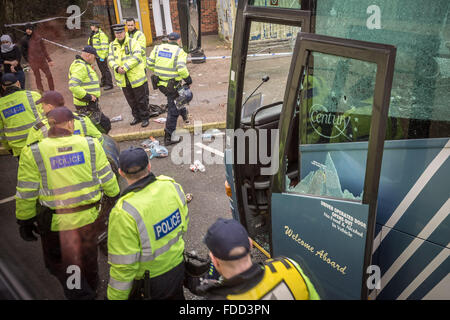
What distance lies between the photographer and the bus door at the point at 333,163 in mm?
2350

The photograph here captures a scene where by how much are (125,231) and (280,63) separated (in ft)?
8.09

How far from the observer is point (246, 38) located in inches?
133

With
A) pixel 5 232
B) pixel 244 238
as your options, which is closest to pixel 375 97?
pixel 244 238

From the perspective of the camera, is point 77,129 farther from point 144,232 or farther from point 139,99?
point 139,99

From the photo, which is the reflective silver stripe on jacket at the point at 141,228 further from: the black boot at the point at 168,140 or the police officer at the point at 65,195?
the black boot at the point at 168,140

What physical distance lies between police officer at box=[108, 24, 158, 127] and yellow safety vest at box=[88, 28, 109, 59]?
246cm

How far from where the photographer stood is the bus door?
2350 millimetres

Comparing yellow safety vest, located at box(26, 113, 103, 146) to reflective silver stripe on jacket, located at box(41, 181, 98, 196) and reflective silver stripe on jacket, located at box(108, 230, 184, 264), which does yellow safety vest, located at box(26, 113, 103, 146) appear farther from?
reflective silver stripe on jacket, located at box(108, 230, 184, 264)

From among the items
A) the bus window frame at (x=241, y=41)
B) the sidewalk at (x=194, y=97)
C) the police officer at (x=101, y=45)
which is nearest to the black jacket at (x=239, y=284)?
the bus window frame at (x=241, y=41)

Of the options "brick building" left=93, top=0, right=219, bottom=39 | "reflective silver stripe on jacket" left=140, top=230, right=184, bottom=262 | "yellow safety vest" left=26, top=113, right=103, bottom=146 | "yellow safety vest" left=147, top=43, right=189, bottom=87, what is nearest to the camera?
"reflective silver stripe on jacket" left=140, top=230, right=184, bottom=262

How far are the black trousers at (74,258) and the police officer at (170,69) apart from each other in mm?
3590

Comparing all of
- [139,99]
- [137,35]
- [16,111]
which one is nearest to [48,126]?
[16,111]

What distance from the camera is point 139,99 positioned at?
7.65 metres

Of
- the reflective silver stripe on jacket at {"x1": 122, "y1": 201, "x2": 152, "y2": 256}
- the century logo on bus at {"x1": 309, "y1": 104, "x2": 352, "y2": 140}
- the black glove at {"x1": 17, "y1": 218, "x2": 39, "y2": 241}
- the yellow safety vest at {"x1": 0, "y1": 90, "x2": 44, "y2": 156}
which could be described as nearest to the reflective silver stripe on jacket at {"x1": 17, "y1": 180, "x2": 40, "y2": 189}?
the black glove at {"x1": 17, "y1": 218, "x2": 39, "y2": 241}
